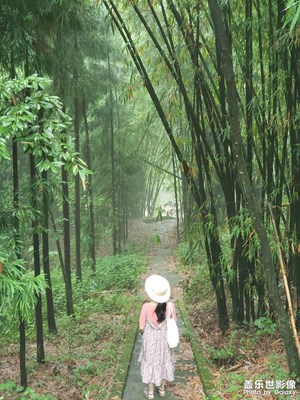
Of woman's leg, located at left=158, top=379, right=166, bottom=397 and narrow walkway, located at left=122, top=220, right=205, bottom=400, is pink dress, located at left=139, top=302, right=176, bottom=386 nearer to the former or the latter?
woman's leg, located at left=158, top=379, right=166, bottom=397

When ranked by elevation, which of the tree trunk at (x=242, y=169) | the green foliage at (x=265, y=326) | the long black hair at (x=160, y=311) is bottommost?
the green foliage at (x=265, y=326)

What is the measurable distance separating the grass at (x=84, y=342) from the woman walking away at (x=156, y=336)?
542 millimetres

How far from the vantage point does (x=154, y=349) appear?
3.56 metres

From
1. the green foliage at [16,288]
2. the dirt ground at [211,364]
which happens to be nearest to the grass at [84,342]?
the dirt ground at [211,364]

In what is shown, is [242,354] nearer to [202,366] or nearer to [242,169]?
[202,366]

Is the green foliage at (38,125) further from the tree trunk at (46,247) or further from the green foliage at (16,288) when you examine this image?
the tree trunk at (46,247)

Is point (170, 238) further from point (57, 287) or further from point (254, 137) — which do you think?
point (254, 137)

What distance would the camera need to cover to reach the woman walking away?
344cm

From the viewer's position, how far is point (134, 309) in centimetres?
723

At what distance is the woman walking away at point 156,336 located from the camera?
3.44 metres

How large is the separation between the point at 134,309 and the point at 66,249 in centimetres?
169

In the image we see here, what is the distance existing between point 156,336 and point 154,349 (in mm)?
130

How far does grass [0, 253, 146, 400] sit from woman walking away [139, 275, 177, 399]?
542mm

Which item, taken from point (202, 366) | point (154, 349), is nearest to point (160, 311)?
point (154, 349)
